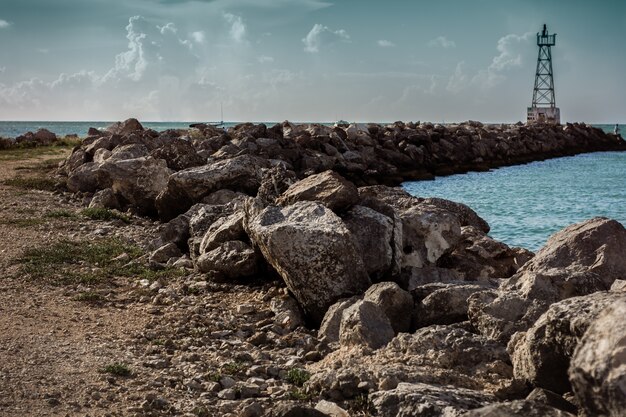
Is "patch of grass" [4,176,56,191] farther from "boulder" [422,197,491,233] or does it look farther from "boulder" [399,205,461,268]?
"boulder" [399,205,461,268]

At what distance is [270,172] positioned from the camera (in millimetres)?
14914

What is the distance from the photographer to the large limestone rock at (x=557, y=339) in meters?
5.55

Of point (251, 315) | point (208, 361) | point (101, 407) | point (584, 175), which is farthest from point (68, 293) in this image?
point (584, 175)

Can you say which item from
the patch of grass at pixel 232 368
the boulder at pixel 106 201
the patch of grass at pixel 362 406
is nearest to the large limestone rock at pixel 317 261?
the patch of grass at pixel 232 368

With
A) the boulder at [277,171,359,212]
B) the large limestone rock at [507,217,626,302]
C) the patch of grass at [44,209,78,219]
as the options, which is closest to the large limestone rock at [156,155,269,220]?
the patch of grass at [44,209,78,219]

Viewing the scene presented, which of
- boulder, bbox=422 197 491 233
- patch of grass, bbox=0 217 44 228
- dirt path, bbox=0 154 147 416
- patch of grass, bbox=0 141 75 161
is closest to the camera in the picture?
dirt path, bbox=0 154 147 416

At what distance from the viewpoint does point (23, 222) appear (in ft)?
58.3

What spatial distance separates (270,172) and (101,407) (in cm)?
835

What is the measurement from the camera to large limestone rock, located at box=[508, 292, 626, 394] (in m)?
5.55

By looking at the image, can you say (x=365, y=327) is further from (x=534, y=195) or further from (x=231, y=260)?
(x=534, y=195)

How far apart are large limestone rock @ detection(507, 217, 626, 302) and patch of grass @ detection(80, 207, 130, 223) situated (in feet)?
38.9

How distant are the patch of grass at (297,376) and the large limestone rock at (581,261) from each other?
2.80 m

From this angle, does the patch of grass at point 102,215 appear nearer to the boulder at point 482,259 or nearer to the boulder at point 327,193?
the boulder at point 327,193

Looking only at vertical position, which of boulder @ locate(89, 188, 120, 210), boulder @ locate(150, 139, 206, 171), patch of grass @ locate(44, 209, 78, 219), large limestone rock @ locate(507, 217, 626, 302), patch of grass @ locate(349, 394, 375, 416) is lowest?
patch of grass @ locate(349, 394, 375, 416)
